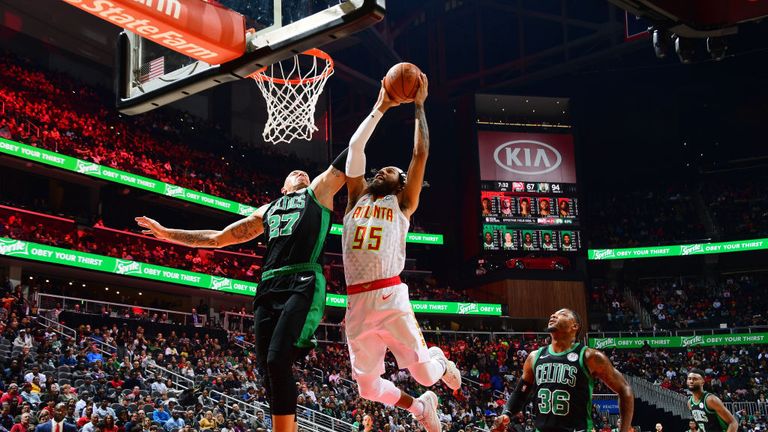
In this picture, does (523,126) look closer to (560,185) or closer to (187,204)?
(560,185)

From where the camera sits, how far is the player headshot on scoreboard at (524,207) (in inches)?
1368

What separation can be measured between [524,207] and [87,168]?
57.9ft

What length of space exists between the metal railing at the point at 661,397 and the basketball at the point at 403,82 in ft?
79.8

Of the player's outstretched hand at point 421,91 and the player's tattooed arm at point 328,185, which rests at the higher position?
the player's outstretched hand at point 421,91

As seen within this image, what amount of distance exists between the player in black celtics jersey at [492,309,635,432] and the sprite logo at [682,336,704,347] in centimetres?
A: 2845

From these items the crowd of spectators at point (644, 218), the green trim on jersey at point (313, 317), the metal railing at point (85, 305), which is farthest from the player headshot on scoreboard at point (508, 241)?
the green trim on jersey at point (313, 317)

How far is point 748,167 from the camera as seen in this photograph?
39.1 metres

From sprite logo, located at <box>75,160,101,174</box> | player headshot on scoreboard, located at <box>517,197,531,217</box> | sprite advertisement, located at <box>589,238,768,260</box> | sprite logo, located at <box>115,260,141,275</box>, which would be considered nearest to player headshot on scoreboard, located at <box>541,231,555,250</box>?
player headshot on scoreboard, located at <box>517,197,531,217</box>

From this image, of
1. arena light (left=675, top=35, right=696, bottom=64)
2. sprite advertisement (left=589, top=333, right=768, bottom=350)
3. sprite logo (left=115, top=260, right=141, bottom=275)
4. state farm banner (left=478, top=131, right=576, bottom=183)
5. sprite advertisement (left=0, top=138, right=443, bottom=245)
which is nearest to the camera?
arena light (left=675, top=35, right=696, bottom=64)

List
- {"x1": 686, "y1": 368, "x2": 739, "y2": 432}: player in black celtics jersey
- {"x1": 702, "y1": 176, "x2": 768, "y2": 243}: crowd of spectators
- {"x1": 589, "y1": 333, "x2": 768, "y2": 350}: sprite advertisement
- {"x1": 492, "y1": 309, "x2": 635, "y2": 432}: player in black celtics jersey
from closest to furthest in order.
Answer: {"x1": 492, "y1": 309, "x2": 635, "y2": 432}: player in black celtics jersey → {"x1": 686, "y1": 368, "x2": 739, "y2": 432}: player in black celtics jersey → {"x1": 589, "y1": 333, "x2": 768, "y2": 350}: sprite advertisement → {"x1": 702, "y1": 176, "x2": 768, "y2": 243}: crowd of spectators

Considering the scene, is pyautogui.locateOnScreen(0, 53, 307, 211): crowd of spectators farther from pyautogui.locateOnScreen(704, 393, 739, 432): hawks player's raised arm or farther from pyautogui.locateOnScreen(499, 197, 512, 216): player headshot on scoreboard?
pyautogui.locateOnScreen(704, 393, 739, 432): hawks player's raised arm

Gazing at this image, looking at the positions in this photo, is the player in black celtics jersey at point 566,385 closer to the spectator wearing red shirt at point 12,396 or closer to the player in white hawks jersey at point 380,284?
the player in white hawks jersey at point 380,284

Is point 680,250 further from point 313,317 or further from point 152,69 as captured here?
point 313,317

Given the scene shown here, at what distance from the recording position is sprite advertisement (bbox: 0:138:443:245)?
24.5m
